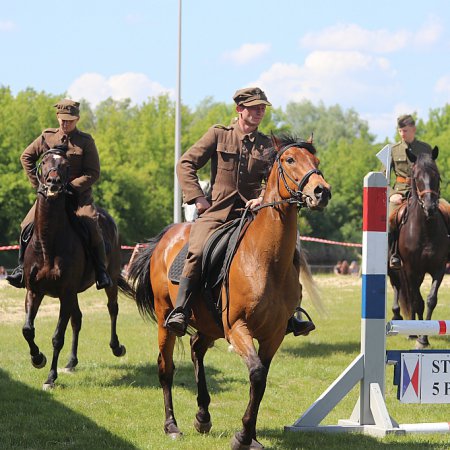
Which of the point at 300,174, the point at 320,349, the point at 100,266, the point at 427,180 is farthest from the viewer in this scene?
the point at 320,349

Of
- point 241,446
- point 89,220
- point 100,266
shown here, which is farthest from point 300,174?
point 100,266

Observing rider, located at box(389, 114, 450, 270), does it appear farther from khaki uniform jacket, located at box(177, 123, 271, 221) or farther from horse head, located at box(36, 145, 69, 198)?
khaki uniform jacket, located at box(177, 123, 271, 221)

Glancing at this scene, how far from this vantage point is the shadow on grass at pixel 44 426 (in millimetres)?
7672

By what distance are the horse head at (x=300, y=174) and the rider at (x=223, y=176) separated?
2.08 ft

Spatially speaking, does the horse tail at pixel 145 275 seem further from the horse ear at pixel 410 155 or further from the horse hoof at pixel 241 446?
the horse ear at pixel 410 155

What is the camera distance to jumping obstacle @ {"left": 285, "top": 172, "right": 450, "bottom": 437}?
765 centimetres

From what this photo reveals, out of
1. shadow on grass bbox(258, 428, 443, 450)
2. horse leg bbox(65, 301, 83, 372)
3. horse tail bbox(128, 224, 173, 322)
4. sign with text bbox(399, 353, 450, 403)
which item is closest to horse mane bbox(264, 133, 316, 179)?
sign with text bbox(399, 353, 450, 403)

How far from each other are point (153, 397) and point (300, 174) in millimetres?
4149

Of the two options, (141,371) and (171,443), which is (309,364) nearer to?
(141,371)

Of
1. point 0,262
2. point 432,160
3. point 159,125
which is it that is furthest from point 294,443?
point 159,125

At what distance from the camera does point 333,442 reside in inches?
297

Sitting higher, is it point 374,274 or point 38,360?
point 374,274

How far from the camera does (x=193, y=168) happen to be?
7.85 meters

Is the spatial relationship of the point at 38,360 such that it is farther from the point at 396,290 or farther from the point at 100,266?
the point at 396,290
